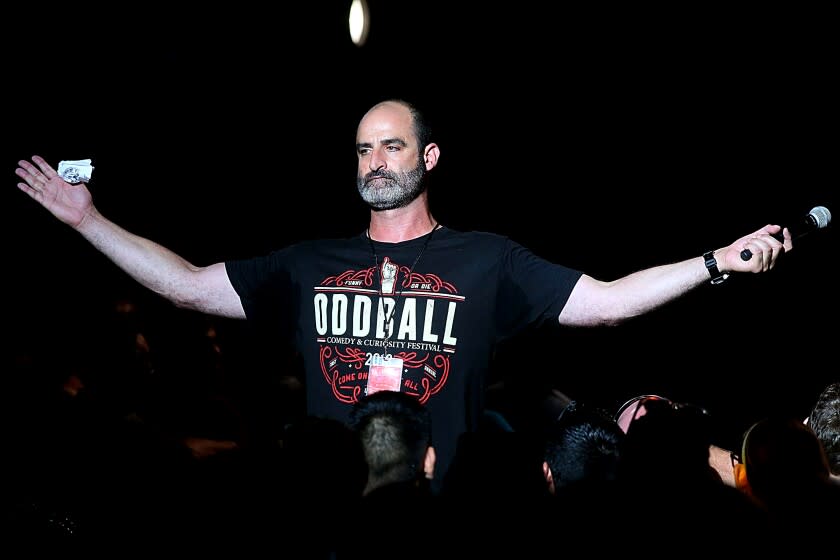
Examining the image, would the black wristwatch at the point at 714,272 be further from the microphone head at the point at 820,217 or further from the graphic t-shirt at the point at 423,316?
the graphic t-shirt at the point at 423,316

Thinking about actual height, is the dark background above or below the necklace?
above

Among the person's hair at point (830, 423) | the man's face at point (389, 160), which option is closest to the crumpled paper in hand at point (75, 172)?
the man's face at point (389, 160)

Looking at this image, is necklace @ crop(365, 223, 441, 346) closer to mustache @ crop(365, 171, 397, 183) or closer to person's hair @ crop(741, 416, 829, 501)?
mustache @ crop(365, 171, 397, 183)

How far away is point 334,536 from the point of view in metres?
1.89

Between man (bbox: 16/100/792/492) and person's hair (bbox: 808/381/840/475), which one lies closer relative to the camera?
person's hair (bbox: 808/381/840/475)

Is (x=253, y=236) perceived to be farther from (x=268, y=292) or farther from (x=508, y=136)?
(x=268, y=292)

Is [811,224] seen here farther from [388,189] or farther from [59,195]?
[59,195]

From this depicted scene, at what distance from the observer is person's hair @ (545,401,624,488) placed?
2.00 m

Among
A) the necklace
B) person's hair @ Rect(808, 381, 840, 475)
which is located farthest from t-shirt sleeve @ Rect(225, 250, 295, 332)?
person's hair @ Rect(808, 381, 840, 475)

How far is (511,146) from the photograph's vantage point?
5.81m

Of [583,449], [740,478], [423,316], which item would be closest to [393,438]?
[583,449]

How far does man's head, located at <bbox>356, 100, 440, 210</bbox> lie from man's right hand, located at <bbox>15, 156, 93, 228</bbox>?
1222 mm

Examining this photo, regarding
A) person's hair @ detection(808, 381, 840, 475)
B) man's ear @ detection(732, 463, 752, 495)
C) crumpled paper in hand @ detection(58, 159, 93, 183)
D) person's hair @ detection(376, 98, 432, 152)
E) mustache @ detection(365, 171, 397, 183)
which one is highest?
person's hair @ detection(376, 98, 432, 152)

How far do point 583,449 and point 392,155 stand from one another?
1660 millimetres
